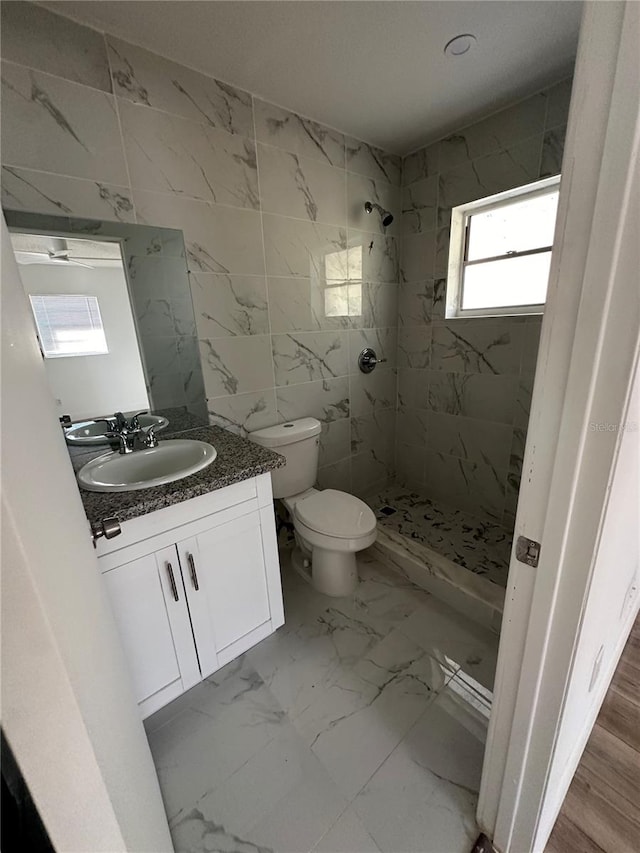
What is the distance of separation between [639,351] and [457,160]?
1994mm

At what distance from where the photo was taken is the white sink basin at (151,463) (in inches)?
48.3

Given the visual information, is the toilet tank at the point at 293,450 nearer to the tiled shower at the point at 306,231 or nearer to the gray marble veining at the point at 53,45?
the tiled shower at the point at 306,231

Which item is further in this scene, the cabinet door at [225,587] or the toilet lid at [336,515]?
the toilet lid at [336,515]

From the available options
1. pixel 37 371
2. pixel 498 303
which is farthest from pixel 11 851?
pixel 498 303

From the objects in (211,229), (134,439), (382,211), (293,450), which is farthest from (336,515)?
(382,211)

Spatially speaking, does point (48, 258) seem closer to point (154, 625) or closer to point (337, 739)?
point (154, 625)

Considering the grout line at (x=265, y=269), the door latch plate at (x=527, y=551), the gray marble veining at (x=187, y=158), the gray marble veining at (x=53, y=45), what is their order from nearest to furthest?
the door latch plate at (x=527, y=551), the gray marble veining at (x=53, y=45), the gray marble veining at (x=187, y=158), the grout line at (x=265, y=269)

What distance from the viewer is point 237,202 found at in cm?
160

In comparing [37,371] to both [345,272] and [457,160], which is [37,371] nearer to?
[345,272]

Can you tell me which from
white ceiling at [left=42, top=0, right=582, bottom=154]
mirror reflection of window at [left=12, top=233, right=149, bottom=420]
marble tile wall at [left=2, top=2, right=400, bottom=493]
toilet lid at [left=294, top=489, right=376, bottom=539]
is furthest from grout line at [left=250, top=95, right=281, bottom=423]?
mirror reflection of window at [left=12, top=233, right=149, bottom=420]

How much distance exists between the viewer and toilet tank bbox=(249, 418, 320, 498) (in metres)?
1.81

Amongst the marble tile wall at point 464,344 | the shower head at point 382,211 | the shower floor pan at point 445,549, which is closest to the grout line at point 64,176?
the shower head at point 382,211

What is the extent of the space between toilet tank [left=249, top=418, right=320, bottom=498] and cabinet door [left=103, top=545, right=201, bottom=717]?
2.51 ft

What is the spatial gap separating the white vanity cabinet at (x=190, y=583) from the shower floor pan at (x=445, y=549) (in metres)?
0.82
